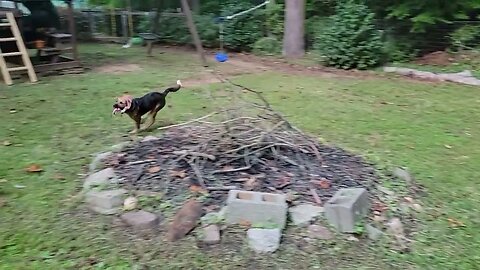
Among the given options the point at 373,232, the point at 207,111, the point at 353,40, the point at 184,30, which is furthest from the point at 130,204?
the point at 184,30

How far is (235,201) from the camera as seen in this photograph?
254 cm

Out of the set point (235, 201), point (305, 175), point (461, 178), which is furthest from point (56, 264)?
point (461, 178)

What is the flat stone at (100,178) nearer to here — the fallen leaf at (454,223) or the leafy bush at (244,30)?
the fallen leaf at (454,223)

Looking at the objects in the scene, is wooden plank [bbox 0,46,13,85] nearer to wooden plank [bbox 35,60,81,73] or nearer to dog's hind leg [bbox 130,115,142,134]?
wooden plank [bbox 35,60,81,73]

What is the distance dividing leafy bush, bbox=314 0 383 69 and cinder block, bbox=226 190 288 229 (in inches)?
238

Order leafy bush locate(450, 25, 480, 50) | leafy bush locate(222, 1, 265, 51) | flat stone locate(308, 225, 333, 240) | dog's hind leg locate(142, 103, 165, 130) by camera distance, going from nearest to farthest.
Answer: flat stone locate(308, 225, 333, 240) → dog's hind leg locate(142, 103, 165, 130) → leafy bush locate(450, 25, 480, 50) → leafy bush locate(222, 1, 265, 51)

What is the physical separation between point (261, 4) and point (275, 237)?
30.9ft

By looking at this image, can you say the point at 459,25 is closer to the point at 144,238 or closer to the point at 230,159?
the point at 230,159

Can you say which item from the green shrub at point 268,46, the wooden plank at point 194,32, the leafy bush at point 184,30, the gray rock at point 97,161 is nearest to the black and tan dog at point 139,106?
the gray rock at point 97,161

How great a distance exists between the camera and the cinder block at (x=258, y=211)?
8.20 feet

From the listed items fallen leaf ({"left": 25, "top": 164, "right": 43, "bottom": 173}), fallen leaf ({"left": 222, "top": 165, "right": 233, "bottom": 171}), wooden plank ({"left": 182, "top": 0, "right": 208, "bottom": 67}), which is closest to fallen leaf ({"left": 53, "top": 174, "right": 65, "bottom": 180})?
fallen leaf ({"left": 25, "top": 164, "right": 43, "bottom": 173})

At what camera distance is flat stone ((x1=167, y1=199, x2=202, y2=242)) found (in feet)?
8.11

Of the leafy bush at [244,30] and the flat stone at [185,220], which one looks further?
the leafy bush at [244,30]

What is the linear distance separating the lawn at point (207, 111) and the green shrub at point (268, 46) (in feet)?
8.11
